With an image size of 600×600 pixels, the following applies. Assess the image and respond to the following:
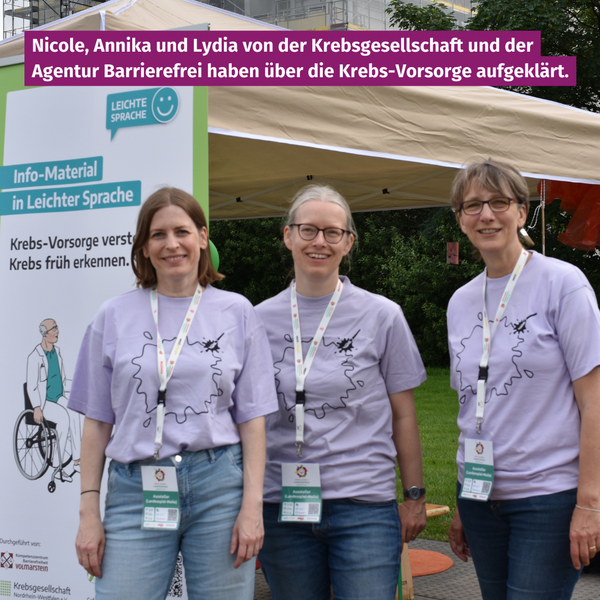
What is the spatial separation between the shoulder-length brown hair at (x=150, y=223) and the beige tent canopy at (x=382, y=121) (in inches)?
36.4

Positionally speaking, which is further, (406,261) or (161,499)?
(406,261)

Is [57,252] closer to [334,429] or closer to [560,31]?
[334,429]

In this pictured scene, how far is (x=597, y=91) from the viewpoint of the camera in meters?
12.2

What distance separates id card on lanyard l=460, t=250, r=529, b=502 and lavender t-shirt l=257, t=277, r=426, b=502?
0.70ft

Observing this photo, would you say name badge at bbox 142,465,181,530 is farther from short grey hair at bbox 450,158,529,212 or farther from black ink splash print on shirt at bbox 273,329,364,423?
short grey hair at bbox 450,158,529,212

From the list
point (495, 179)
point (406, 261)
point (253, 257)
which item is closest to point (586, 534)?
point (495, 179)

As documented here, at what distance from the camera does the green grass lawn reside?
535 centimetres

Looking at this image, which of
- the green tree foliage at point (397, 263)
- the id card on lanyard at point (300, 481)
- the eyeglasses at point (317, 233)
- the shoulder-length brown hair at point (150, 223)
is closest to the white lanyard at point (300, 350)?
the id card on lanyard at point (300, 481)

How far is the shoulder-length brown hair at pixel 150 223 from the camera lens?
6.66 ft

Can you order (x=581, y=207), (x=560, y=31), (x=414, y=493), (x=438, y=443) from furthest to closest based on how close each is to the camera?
1. (x=560, y=31)
2. (x=438, y=443)
3. (x=581, y=207)
4. (x=414, y=493)

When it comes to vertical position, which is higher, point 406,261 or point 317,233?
point 406,261

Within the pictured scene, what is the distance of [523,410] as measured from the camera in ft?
6.36

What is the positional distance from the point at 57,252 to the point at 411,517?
1654 mm

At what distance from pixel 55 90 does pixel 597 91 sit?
11365 millimetres
